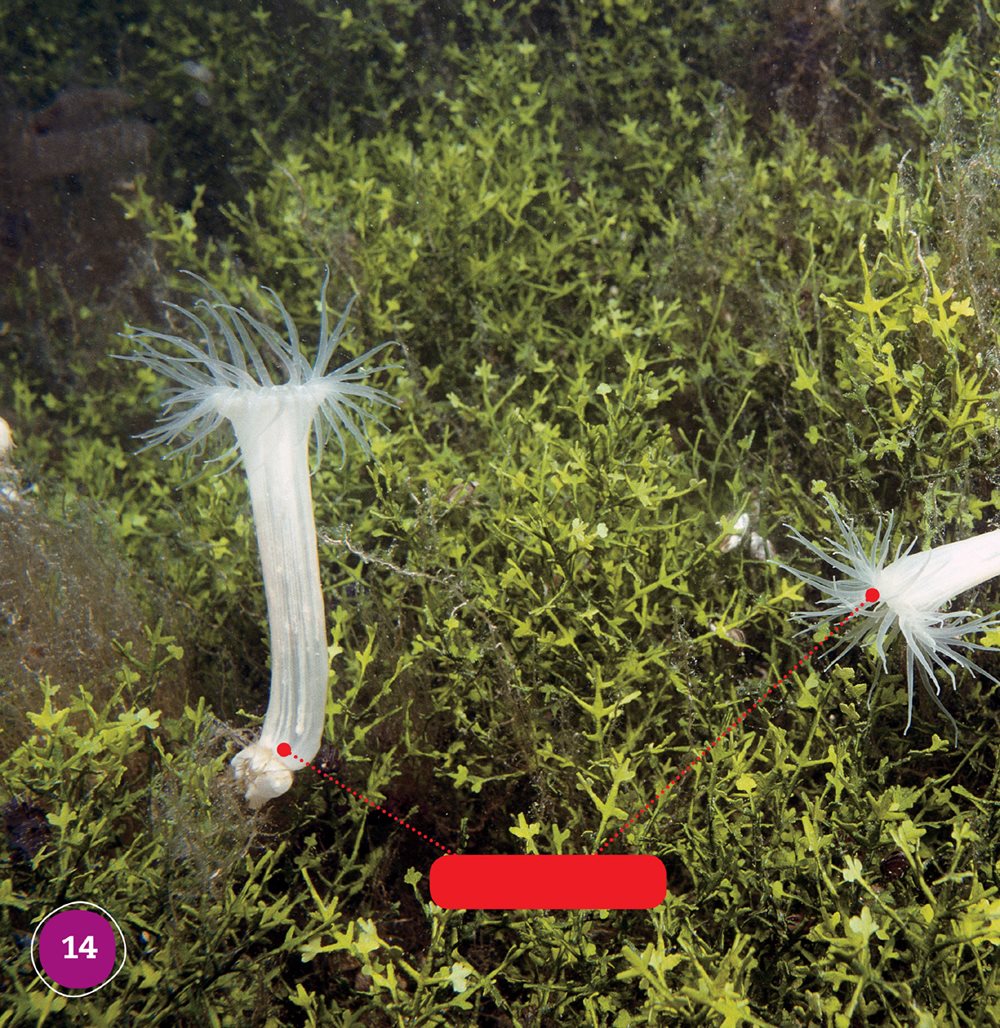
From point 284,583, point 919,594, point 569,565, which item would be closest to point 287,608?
point 284,583

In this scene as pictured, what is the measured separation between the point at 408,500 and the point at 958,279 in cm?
→ 232

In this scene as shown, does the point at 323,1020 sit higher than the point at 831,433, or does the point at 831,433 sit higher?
the point at 831,433

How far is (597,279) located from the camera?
14.2ft

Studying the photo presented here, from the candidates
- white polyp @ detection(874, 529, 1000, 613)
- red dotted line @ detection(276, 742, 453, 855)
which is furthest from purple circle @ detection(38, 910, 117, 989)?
white polyp @ detection(874, 529, 1000, 613)

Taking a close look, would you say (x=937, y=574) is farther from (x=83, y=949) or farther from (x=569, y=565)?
(x=83, y=949)

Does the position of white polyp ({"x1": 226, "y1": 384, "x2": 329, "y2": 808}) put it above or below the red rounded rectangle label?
above

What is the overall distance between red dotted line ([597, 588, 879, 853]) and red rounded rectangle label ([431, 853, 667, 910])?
9cm

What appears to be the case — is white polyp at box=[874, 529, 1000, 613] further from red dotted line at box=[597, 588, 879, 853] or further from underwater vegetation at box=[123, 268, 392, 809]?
underwater vegetation at box=[123, 268, 392, 809]

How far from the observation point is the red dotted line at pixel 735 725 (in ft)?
8.75

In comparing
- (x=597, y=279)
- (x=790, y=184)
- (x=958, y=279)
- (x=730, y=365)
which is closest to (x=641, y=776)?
(x=730, y=365)

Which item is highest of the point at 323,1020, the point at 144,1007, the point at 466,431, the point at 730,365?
the point at 730,365

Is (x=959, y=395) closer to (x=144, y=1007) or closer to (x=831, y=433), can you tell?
(x=831, y=433)

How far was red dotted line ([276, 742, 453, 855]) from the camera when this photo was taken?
2768 millimetres

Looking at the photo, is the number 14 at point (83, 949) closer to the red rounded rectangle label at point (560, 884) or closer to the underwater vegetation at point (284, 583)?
the underwater vegetation at point (284, 583)
